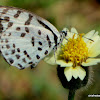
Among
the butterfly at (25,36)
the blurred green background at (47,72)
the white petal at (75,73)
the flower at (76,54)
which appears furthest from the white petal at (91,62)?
the blurred green background at (47,72)

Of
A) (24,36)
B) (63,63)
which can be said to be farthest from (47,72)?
(63,63)

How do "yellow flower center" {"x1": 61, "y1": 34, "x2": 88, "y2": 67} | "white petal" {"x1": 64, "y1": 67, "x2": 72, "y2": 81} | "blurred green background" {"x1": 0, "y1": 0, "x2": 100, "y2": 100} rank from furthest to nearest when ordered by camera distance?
"blurred green background" {"x1": 0, "y1": 0, "x2": 100, "y2": 100}, "yellow flower center" {"x1": 61, "y1": 34, "x2": 88, "y2": 67}, "white petal" {"x1": 64, "y1": 67, "x2": 72, "y2": 81}

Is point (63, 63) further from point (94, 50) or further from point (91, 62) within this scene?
point (94, 50)

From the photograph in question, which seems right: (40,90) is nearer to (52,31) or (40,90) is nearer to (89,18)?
(52,31)

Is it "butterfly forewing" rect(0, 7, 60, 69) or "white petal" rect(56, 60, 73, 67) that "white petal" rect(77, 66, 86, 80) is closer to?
"white petal" rect(56, 60, 73, 67)

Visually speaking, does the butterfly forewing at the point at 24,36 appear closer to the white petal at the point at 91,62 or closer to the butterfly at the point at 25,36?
the butterfly at the point at 25,36

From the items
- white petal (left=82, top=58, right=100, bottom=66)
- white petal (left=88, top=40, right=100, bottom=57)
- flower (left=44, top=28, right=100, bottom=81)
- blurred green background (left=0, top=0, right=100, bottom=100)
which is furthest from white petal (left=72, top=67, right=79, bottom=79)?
blurred green background (left=0, top=0, right=100, bottom=100)
